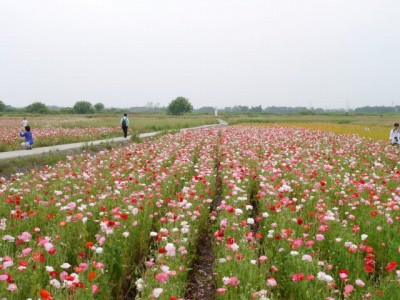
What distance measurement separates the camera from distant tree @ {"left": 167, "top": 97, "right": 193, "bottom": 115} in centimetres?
12281

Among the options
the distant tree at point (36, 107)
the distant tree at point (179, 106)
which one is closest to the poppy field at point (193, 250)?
the distant tree at point (36, 107)

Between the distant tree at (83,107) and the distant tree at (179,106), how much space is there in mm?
25980

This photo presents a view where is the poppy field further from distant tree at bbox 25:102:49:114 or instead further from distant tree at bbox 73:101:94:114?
distant tree at bbox 73:101:94:114

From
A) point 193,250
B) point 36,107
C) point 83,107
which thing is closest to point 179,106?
point 83,107

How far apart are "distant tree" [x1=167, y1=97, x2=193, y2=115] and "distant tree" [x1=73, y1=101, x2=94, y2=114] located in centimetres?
2598

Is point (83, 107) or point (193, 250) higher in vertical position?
point (83, 107)

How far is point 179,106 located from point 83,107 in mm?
30903

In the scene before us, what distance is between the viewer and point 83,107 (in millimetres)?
120438

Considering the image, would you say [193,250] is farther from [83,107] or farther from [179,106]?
[83,107]

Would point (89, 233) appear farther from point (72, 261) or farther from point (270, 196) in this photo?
point (270, 196)

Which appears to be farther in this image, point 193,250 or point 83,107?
point 83,107

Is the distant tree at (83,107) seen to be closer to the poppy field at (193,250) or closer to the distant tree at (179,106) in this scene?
the distant tree at (179,106)

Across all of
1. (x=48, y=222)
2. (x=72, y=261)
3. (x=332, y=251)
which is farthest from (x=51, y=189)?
(x=332, y=251)

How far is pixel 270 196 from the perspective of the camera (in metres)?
6.49
